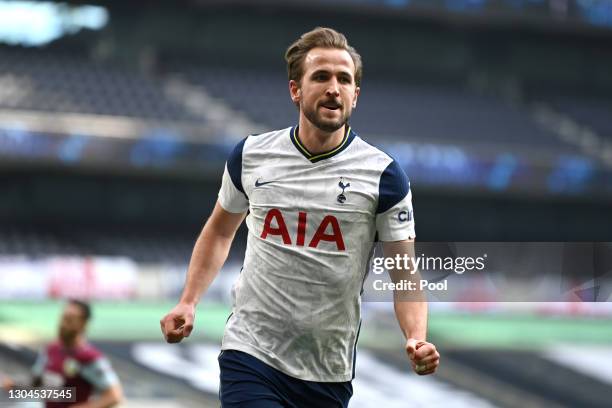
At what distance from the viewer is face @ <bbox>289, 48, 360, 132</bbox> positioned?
3588 millimetres

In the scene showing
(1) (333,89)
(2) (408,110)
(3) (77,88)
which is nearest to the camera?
(1) (333,89)

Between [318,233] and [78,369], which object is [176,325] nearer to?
[318,233]

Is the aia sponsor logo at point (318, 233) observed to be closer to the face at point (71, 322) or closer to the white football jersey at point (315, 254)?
the white football jersey at point (315, 254)

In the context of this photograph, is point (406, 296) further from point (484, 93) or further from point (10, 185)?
point (484, 93)

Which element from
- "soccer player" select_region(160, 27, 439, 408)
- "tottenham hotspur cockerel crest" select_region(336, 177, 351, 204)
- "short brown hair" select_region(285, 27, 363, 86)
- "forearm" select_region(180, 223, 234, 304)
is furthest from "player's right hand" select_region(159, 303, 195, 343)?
"short brown hair" select_region(285, 27, 363, 86)

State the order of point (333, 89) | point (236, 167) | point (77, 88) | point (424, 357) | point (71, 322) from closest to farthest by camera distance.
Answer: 1. point (424, 357)
2. point (333, 89)
3. point (236, 167)
4. point (71, 322)
5. point (77, 88)

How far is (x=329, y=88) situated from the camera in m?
3.58

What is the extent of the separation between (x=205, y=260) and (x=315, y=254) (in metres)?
0.45

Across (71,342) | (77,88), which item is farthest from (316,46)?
(77,88)

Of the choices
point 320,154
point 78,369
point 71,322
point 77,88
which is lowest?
point 78,369

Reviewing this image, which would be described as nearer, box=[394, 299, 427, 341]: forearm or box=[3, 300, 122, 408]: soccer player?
box=[394, 299, 427, 341]: forearm

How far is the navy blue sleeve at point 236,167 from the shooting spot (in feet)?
12.7

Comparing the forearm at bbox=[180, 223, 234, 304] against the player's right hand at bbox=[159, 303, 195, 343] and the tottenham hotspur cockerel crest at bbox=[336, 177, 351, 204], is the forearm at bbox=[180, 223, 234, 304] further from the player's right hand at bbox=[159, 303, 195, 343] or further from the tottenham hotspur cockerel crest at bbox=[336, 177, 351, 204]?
the tottenham hotspur cockerel crest at bbox=[336, 177, 351, 204]

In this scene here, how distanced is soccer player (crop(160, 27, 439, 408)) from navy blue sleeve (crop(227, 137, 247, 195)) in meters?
0.12
